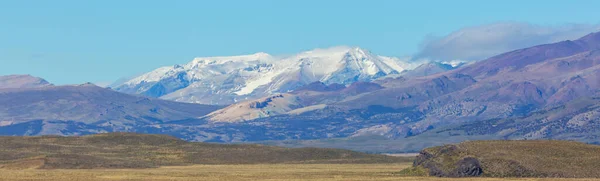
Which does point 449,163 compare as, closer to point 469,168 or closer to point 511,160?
point 469,168

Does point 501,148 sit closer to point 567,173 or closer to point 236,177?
point 567,173

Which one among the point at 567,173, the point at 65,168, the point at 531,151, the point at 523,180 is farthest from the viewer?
the point at 65,168

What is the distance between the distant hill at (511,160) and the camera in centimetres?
15262

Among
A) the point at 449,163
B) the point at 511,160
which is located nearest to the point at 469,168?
the point at 449,163

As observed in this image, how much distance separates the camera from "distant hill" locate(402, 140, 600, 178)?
15262 cm

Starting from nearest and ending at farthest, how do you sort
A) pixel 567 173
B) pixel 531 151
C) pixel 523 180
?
1. pixel 523 180
2. pixel 567 173
3. pixel 531 151

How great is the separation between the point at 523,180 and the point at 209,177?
1620 inches

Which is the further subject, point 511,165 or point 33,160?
point 33,160

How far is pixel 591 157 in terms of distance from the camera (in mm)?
159000

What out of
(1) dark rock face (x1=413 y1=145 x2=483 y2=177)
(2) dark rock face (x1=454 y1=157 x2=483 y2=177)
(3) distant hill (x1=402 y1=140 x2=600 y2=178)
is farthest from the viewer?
(1) dark rock face (x1=413 y1=145 x2=483 y2=177)

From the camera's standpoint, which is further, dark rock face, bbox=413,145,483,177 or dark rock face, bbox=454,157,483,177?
dark rock face, bbox=413,145,483,177

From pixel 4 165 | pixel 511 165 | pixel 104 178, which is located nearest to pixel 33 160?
pixel 4 165

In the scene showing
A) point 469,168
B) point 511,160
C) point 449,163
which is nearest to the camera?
point 469,168

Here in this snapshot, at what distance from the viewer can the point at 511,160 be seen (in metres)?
156
